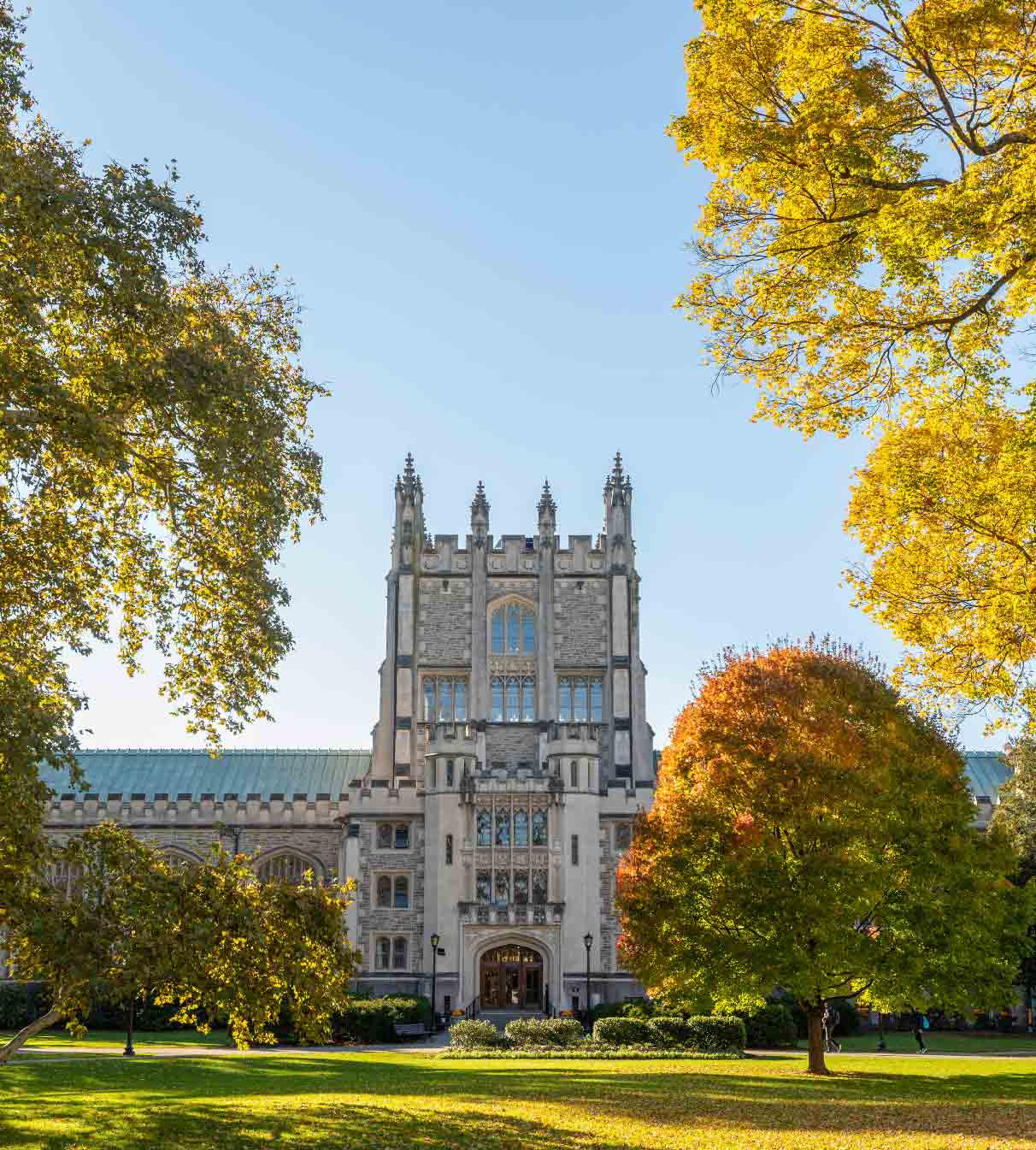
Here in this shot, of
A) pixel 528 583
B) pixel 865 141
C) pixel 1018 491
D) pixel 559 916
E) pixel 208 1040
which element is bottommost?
pixel 208 1040

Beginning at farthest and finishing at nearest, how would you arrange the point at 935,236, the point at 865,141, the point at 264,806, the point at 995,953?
1. the point at 264,806
2. the point at 995,953
3. the point at 865,141
4. the point at 935,236

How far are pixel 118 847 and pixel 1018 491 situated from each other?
9.72 meters

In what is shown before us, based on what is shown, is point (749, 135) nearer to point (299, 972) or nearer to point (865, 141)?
point (865, 141)

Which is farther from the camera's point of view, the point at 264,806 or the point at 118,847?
the point at 264,806

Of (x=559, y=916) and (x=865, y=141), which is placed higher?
(x=865, y=141)

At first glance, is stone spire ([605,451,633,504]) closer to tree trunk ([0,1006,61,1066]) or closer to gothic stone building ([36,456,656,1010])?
gothic stone building ([36,456,656,1010])

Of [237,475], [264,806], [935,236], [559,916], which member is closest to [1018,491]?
[935,236]

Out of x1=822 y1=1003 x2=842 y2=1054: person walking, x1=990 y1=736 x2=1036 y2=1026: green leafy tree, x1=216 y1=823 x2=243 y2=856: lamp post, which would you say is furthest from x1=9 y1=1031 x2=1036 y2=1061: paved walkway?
x1=216 y1=823 x2=243 y2=856: lamp post

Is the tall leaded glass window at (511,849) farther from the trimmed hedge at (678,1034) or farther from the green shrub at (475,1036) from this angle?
the green shrub at (475,1036)

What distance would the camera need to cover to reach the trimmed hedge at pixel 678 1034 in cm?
2830

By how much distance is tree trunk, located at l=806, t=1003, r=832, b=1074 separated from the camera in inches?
864

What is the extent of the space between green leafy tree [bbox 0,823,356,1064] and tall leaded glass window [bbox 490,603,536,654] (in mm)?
35019

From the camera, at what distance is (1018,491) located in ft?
39.8

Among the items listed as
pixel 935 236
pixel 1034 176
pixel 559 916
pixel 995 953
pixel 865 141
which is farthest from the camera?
pixel 559 916
